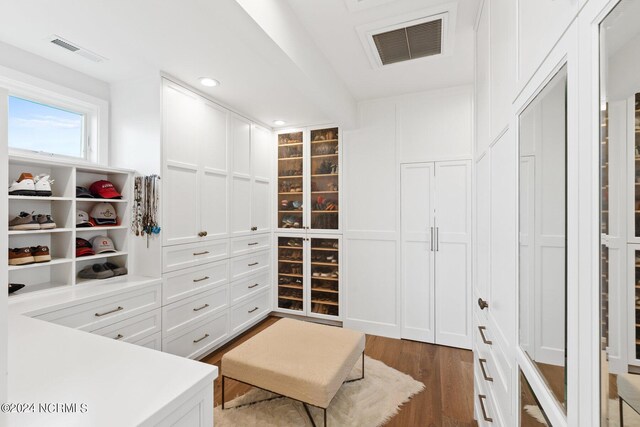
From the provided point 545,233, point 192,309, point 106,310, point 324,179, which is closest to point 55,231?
point 106,310

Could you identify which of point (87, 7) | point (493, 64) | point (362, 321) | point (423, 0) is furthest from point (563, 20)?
point (362, 321)

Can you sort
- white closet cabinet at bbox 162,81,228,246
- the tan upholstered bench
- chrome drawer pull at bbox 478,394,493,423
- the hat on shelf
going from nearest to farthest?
chrome drawer pull at bbox 478,394,493,423, the tan upholstered bench, the hat on shelf, white closet cabinet at bbox 162,81,228,246

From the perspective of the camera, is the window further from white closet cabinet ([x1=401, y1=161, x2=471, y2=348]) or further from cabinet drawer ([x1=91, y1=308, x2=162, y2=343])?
white closet cabinet ([x1=401, y1=161, x2=471, y2=348])

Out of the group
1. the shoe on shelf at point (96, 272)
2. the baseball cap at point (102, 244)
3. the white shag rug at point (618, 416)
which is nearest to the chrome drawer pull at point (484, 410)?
the white shag rug at point (618, 416)

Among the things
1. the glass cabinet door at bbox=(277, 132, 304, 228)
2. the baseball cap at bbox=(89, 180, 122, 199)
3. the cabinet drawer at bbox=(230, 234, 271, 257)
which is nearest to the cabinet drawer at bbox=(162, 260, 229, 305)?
the cabinet drawer at bbox=(230, 234, 271, 257)

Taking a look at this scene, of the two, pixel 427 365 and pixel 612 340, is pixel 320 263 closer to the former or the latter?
pixel 427 365

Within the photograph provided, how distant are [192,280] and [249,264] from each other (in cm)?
85

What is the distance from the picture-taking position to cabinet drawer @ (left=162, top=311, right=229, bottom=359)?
246 centimetres

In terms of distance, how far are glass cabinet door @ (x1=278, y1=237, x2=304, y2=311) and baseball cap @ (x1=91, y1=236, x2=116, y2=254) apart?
1893mm

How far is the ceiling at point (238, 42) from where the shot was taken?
1605mm

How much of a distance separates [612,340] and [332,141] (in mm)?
3349

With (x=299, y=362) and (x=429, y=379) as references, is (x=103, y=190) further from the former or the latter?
→ (x=429, y=379)

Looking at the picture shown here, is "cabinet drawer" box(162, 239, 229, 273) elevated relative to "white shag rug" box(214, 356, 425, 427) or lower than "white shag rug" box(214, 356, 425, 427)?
elevated

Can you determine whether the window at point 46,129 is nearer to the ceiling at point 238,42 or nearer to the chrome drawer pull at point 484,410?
the ceiling at point 238,42
